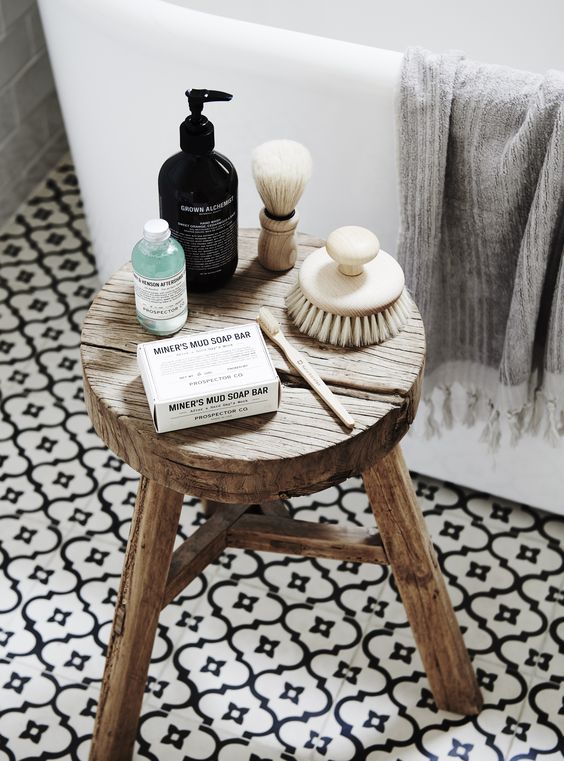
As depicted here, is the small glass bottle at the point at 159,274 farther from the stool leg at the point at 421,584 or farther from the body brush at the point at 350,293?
the stool leg at the point at 421,584

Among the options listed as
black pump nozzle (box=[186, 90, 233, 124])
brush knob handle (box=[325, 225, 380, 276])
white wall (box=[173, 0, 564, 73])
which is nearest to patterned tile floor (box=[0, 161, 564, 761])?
brush knob handle (box=[325, 225, 380, 276])

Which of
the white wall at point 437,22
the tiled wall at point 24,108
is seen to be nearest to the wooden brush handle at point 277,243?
the white wall at point 437,22

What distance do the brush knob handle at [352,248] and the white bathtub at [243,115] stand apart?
0.27 metres

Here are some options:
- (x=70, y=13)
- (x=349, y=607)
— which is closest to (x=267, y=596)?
(x=349, y=607)

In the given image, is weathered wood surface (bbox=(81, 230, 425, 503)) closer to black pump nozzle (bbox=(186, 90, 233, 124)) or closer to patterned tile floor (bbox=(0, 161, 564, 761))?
black pump nozzle (bbox=(186, 90, 233, 124))

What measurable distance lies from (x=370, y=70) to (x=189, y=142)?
1.07ft

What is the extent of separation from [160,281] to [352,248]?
0.18 m

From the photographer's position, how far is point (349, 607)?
53.6 inches

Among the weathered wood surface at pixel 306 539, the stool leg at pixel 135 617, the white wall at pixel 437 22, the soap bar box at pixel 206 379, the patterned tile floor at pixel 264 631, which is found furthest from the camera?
the white wall at pixel 437 22

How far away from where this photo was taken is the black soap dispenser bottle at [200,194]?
34.8 inches

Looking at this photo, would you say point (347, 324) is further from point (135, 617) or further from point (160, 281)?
point (135, 617)

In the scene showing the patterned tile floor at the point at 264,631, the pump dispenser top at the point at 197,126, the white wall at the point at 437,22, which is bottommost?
the patterned tile floor at the point at 264,631

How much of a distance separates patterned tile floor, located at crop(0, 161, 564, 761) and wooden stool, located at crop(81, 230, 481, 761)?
0.07 m

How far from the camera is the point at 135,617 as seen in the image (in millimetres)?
1025
